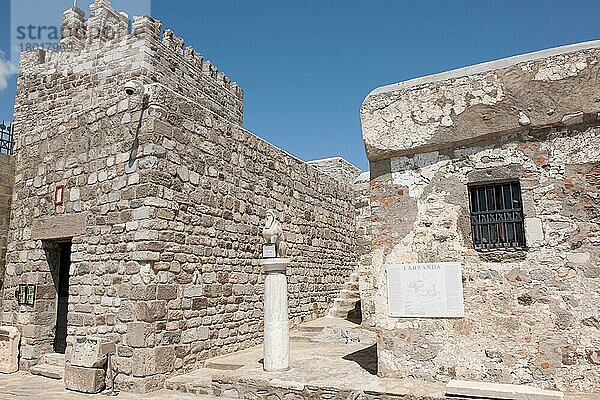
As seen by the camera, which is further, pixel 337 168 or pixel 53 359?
pixel 337 168

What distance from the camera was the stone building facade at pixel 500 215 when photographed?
4746mm

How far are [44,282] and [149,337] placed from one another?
115 inches

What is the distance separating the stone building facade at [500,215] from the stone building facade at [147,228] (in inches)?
114

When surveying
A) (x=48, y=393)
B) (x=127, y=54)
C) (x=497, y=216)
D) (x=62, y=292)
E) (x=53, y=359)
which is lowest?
(x=48, y=393)

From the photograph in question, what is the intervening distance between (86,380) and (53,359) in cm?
207

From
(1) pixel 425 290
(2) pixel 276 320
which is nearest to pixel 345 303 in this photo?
(2) pixel 276 320

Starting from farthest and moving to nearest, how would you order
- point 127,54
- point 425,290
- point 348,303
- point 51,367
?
point 348,303
point 127,54
point 51,367
point 425,290

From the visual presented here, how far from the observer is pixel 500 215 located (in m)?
5.12

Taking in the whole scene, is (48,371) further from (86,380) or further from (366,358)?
(366,358)

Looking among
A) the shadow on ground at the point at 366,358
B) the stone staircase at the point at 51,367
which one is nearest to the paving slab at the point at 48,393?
the stone staircase at the point at 51,367

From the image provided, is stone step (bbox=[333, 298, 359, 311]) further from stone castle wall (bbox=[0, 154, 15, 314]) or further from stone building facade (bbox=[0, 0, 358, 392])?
stone castle wall (bbox=[0, 154, 15, 314])

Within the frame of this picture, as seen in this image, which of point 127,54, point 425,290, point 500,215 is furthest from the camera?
point 127,54

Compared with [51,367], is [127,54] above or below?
above

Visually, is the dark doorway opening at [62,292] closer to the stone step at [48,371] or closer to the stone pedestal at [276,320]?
the stone step at [48,371]
